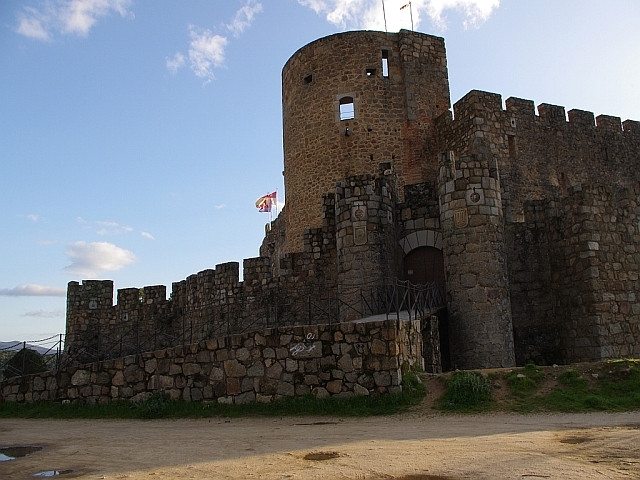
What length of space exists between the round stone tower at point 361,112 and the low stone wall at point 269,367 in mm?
9274

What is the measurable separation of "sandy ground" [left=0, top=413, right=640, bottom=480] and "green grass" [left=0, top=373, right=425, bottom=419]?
0.45 metres

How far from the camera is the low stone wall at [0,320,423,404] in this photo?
33.0ft

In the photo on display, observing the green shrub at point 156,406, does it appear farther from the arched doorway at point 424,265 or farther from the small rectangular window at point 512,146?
the small rectangular window at point 512,146

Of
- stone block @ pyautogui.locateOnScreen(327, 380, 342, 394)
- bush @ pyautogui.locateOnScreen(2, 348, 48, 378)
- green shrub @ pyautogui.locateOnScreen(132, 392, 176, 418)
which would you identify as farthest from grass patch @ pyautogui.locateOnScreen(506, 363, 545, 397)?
bush @ pyautogui.locateOnScreen(2, 348, 48, 378)

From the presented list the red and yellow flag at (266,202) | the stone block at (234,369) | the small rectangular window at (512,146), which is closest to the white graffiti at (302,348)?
the stone block at (234,369)

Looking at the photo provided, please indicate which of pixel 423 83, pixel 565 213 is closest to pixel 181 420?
pixel 565 213

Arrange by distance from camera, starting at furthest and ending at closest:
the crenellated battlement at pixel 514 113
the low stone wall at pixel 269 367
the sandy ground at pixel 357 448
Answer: the crenellated battlement at pixel 514 113 → the low stone wall at pixel 269 367 → the sandy ground at pixel 357 448

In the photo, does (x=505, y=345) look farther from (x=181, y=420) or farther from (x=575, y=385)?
(x=181, y=420)

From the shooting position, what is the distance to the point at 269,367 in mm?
10750

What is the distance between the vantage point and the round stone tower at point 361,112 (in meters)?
19.9

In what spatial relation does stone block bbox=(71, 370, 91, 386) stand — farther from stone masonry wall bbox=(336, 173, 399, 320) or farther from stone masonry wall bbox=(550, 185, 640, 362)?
stone masonry wall bbox=(550, 185, 640, 362)

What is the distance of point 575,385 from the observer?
9.59 m

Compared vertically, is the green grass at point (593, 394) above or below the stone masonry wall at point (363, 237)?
below

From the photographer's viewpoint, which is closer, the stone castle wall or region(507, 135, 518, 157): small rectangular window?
the stone castle wall
